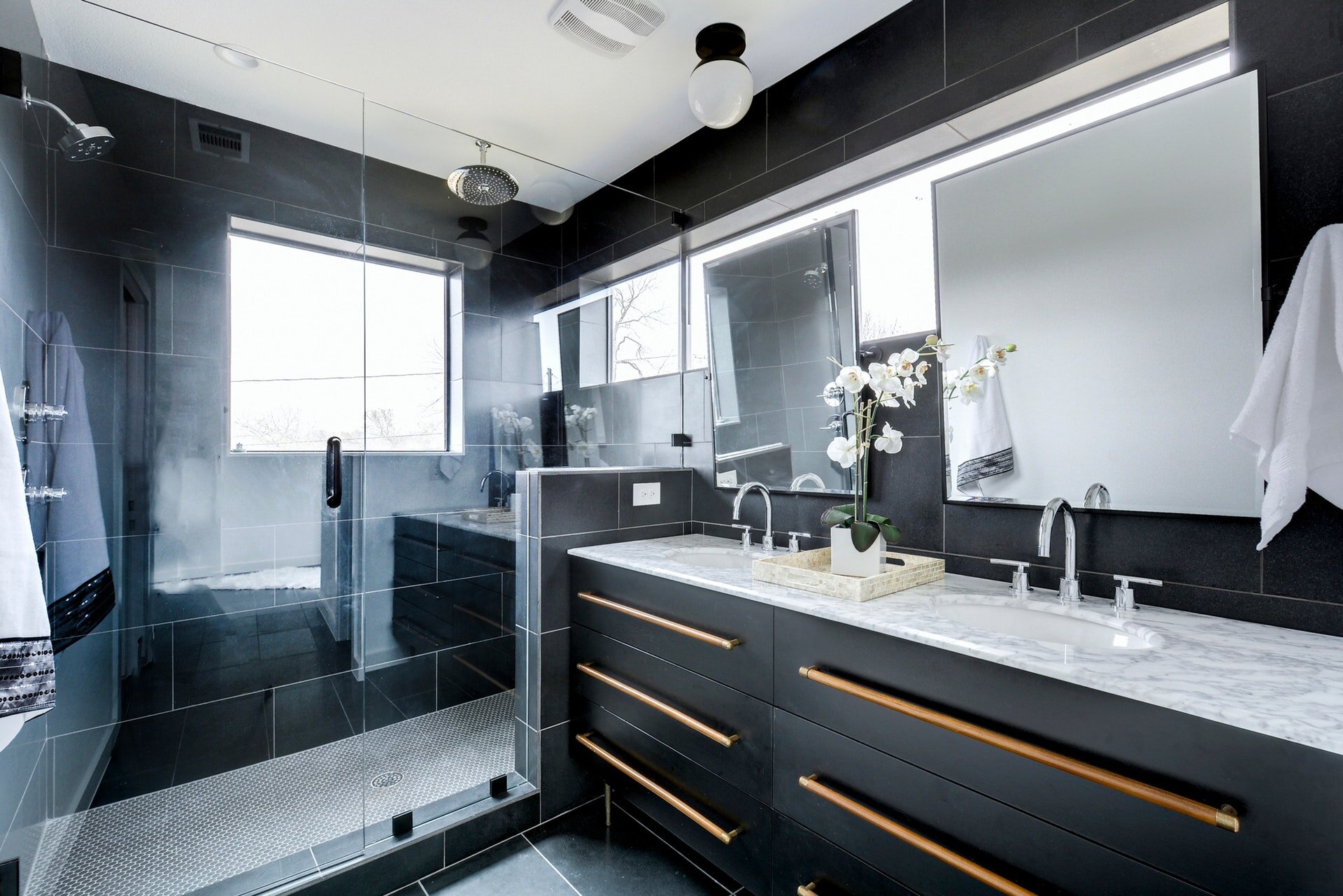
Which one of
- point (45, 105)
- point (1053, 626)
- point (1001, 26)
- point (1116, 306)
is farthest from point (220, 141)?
point (1053, 626)

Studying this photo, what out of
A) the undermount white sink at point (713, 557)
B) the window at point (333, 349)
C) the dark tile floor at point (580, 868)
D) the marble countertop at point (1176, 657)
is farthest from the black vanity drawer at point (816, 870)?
the window at point (333, 349)

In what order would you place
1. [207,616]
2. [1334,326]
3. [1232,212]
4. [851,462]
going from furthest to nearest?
[207,616], [851,462], [1232,212], [1334,326]

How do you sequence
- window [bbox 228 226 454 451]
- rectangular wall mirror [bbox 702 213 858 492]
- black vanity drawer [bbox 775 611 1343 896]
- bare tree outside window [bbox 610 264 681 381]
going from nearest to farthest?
black vanity drawer [bbox 775 611 1343 896], window [bbox 228 226 454 451], rectangular wall mirror [bbox 702 213 858 492], bare tree outside window [bbox 610 264 681 381]

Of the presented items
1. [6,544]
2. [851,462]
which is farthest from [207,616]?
[851,462]

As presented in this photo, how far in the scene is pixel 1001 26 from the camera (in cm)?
154

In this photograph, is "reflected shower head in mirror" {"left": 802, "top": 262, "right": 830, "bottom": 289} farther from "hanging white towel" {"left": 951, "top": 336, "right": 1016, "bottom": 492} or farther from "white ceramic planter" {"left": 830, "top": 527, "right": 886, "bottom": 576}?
"white ceramic planter" {"left": 830, "top": 527, "right": 886, "bottom": 576}

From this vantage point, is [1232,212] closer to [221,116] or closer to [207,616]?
[221,116]

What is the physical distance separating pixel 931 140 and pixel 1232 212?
0.74 m

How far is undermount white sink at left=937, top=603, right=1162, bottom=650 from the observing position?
114 centimetres

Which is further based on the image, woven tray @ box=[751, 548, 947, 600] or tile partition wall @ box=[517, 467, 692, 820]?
tile partition wall @ box=[517, 467, 692, 820]

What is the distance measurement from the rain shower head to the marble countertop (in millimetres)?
1599

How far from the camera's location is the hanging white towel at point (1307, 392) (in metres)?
1.07

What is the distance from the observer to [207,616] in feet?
5.65

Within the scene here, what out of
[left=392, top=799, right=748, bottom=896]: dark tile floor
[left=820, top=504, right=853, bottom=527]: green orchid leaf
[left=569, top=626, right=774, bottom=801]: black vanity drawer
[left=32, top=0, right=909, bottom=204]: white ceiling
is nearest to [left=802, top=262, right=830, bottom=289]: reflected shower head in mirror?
[left=32, top=0, right=909, bottom=204]: white ceiling
